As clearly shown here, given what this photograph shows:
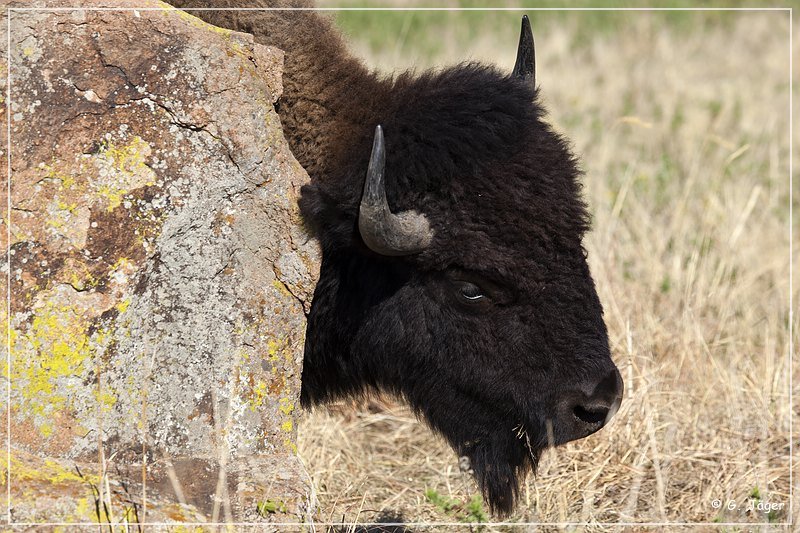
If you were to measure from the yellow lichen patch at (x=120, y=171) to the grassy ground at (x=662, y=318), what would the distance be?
146 centimetres

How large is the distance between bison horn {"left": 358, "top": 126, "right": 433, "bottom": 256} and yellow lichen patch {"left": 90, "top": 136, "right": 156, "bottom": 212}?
741 millimetres

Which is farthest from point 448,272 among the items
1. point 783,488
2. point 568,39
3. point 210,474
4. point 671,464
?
point 568,39

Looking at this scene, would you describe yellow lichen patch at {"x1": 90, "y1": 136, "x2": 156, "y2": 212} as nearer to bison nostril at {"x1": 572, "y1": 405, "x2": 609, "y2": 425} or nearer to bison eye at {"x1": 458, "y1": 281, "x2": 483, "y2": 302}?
bison eye at {"x1": 458, "y1": 281, "x2": 483, "y2": 302}

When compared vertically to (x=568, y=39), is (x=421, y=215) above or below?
below

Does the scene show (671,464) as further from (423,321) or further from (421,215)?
(421,215)

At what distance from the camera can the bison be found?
3447 mm

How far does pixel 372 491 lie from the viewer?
454 centimetres

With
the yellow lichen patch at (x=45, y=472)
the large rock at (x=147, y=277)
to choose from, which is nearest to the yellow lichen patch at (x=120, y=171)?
the large rock at (x=147, y=277)

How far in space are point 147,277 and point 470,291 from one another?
1.16 meters

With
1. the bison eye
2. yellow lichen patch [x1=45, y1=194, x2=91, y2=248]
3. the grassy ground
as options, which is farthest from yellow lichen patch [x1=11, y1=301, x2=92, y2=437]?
the bison eye

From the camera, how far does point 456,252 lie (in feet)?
11.4

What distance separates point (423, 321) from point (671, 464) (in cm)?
170

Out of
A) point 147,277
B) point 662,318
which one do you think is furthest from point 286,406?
point 662,318

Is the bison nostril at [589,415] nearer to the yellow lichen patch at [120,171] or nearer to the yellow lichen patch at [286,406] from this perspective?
the yellow lichen patch at [286,406]
